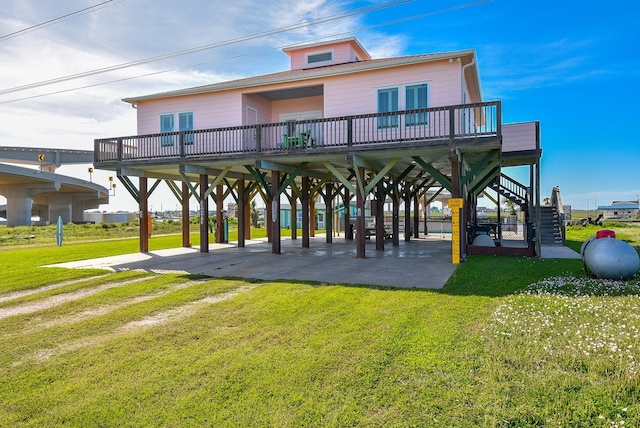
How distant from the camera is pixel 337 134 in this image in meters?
14.9

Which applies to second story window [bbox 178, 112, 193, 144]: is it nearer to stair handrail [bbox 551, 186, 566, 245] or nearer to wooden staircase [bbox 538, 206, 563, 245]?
wooden staircase [bbox 538, 206, 563, 245]

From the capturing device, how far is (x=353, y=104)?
15.3 m

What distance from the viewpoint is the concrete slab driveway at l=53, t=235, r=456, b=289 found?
32.0ft

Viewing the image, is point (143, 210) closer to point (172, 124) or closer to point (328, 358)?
point (172, 124)

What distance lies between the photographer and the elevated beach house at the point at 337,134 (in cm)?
1319

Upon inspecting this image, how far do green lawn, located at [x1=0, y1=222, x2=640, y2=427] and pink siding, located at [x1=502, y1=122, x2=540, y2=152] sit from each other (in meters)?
8.89

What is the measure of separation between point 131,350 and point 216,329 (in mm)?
1132

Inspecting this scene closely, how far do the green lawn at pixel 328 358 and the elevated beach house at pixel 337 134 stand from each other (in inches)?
236

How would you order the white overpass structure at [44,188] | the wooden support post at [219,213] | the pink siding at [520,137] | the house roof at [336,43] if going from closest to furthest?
1. the pink siding at [520,137]
2. the house roof at [336,43]
3. the wooden support post at [219,213]
4. the white overpass structure at [44,188]

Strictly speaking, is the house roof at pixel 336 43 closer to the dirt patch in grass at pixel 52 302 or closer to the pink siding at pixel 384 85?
the pink siding at pixel 384 85

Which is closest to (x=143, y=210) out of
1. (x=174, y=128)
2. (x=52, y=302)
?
(x=174, y=128)

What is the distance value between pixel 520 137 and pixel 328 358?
1407cm

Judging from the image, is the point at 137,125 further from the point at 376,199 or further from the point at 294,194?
the point at 376,199

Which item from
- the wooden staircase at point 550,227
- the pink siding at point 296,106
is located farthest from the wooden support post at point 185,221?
the wooden staircase at point 550,227
